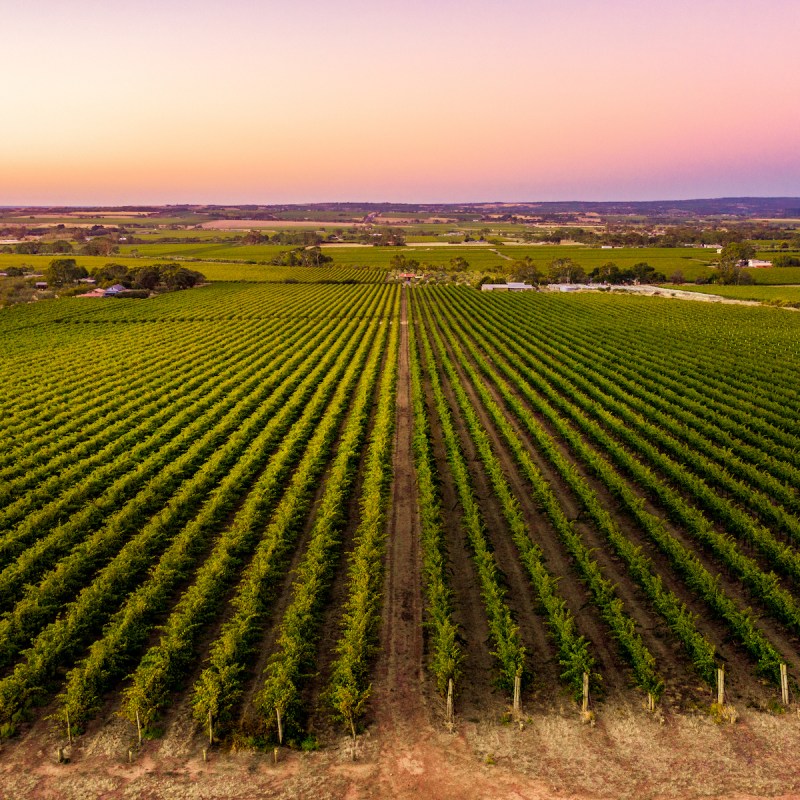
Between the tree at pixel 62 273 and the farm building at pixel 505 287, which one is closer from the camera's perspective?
the tree at pixel 62 273

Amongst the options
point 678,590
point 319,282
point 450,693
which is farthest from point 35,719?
point 319,282

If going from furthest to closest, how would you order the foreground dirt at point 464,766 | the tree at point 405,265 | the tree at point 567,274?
the tree at point 405,265 < the tree at point 567,274 < the foreground dirt at point 464,766

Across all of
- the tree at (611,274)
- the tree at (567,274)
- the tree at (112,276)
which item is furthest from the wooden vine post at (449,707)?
the tree at (611,274)

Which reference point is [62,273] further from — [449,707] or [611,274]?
[449,707]

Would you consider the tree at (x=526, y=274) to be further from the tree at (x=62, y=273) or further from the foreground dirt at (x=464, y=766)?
the foreground dirt at (x=464, y=766)

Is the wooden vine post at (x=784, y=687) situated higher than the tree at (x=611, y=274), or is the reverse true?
the tree at (x=611, y=274)

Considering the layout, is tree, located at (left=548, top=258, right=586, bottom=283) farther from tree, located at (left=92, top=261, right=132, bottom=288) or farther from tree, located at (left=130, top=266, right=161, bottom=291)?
tree, located at (left=92, top=261, right=132, bottom=288)

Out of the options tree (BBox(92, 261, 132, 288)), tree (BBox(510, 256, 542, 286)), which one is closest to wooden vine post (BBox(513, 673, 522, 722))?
tree (BBox(92, 261, 132, 288))
